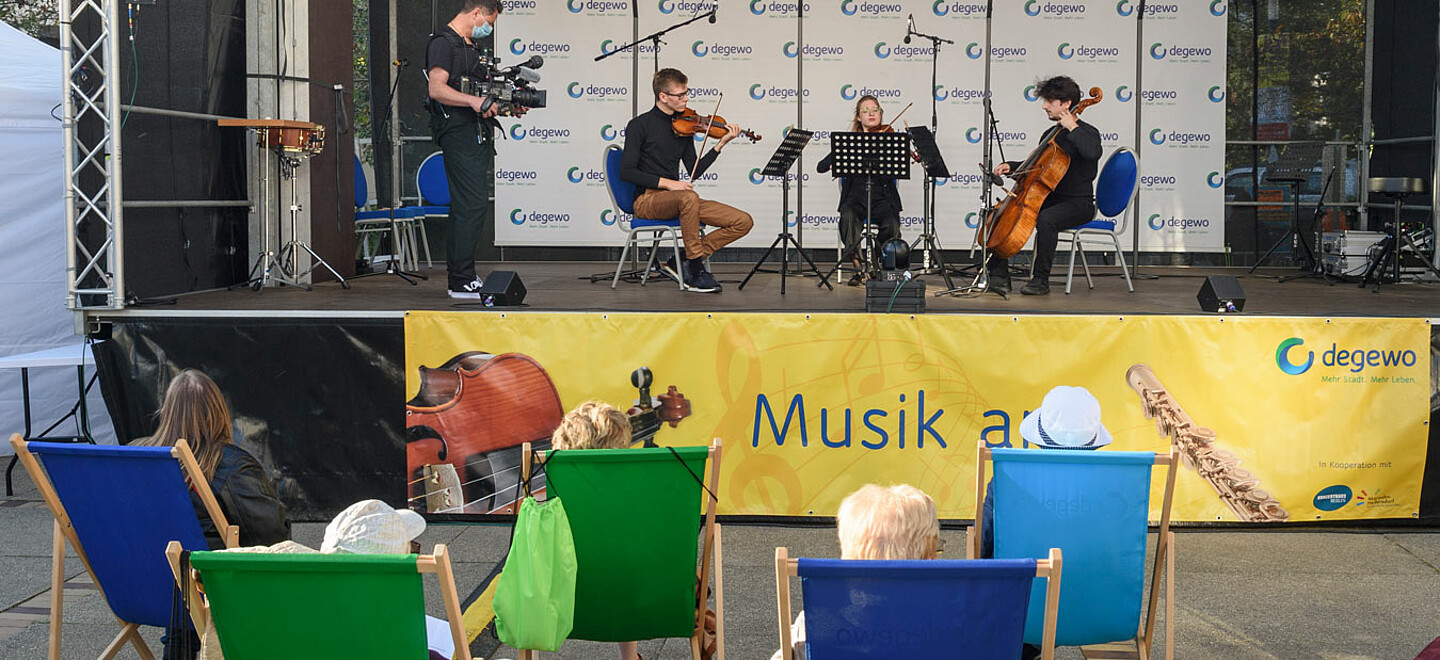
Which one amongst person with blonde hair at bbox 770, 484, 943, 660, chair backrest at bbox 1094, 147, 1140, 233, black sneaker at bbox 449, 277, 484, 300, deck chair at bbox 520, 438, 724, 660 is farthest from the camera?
chair backrest at bbox 1094, 147, 1140, 233

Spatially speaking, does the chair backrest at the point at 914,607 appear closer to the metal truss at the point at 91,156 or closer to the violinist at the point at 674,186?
the metal truss at the point at 91,156

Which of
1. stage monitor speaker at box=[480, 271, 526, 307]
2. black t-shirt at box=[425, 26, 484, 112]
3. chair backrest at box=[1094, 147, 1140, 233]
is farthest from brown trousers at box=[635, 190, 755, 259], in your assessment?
chair backrest at box=[1094, 147, 1140, 233]

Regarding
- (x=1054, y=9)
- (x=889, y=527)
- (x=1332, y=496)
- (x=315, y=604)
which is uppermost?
(x=1054, y=9)

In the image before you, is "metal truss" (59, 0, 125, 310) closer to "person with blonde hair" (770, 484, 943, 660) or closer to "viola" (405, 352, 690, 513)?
"viola" (405, 352, 690, 513)

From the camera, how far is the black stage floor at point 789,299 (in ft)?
19.9

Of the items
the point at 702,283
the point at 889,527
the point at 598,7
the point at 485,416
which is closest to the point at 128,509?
the point at 889,527

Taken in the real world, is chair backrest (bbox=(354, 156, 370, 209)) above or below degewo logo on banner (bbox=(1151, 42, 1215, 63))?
below

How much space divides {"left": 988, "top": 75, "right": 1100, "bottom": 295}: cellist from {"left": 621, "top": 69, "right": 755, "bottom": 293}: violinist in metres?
1.64

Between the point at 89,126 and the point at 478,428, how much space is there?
2.66 meters

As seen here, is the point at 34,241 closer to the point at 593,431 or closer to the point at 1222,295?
the point at 593,431

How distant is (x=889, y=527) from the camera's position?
2576 mm

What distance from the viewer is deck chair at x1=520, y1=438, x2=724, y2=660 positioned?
10.9 ft

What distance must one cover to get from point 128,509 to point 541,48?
25.8 ft

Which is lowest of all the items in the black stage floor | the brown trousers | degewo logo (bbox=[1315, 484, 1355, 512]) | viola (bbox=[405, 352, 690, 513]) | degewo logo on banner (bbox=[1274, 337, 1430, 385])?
degewo logo (bbox=[1315, 484, 1355, 512])
